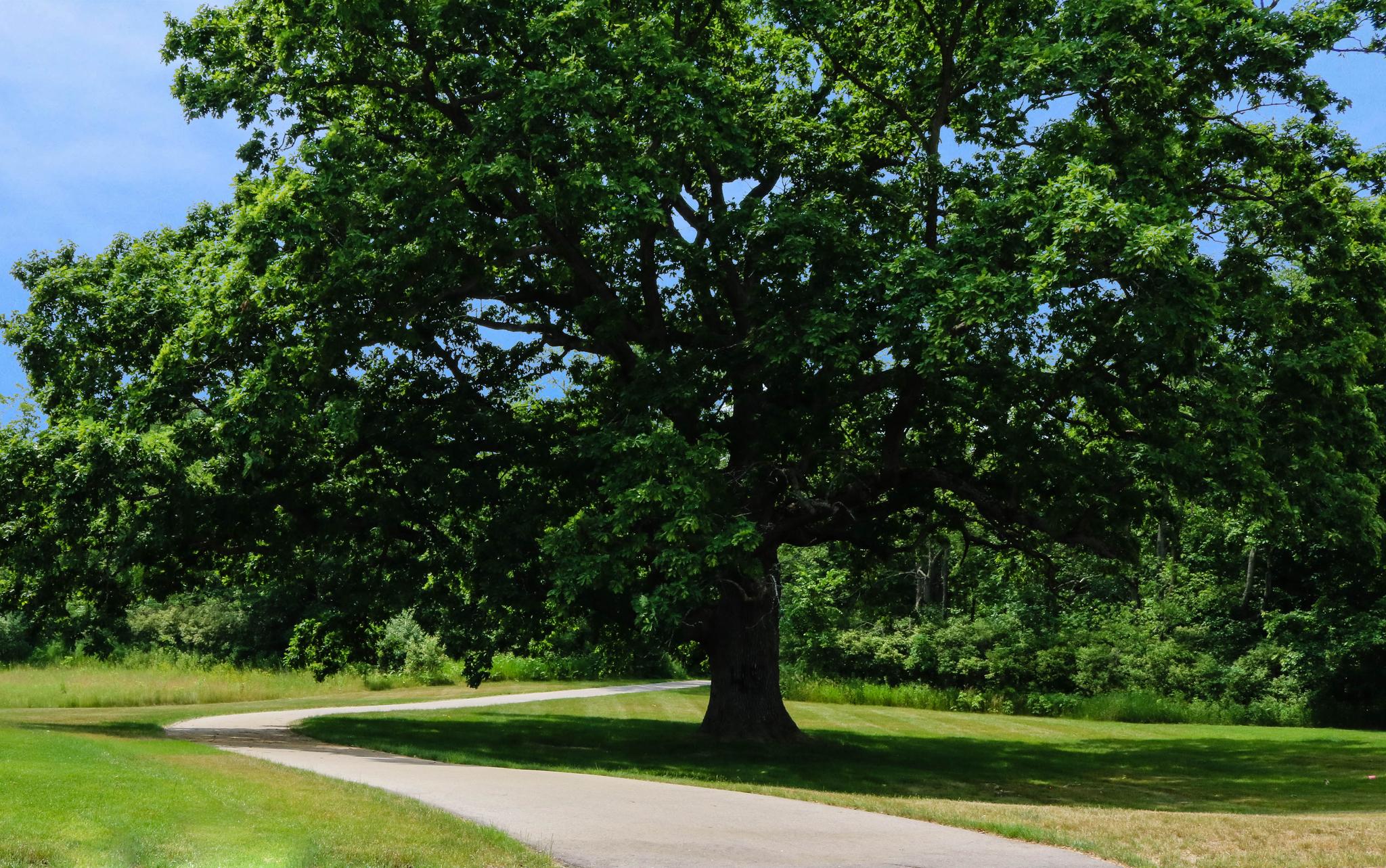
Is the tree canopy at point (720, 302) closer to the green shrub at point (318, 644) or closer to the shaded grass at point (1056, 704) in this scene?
the green shrub at point (318, 644)

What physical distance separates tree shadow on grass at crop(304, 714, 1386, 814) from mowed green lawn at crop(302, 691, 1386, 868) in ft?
0.24

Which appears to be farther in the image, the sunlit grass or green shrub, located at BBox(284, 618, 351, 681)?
the sunlit grass

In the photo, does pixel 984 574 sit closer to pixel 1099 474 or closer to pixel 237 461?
pixel 1099 474

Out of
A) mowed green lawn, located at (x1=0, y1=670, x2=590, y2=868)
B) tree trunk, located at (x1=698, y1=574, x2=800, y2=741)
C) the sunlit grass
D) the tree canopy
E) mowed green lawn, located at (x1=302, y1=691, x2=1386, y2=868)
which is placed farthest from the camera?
the sunlit grass

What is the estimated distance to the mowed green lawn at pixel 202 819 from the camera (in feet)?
28.6

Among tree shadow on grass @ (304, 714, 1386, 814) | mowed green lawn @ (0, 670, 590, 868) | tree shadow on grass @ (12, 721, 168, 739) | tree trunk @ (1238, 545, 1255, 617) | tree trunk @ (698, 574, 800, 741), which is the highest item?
tree trunk @ (1238, 545, 1255, 617)

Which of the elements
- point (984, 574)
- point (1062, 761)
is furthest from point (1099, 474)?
point (984, 574)

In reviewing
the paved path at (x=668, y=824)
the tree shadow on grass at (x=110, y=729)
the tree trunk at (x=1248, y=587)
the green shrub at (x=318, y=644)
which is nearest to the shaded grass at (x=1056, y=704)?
the tree trunk at (x=1248, y=587)

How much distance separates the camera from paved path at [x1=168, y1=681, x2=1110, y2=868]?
32.1 ft

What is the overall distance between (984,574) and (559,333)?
25909 mm

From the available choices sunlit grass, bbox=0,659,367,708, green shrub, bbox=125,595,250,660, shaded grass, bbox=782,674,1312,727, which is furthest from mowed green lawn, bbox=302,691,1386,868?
green shrub, bbox=125,595,250,660

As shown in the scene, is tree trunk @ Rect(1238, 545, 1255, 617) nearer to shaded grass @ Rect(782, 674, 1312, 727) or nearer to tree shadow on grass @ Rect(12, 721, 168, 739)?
shaded grass @ Rect(782, 674, 1312, 727)

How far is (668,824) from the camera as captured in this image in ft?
37.3

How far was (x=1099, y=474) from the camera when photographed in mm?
19859
